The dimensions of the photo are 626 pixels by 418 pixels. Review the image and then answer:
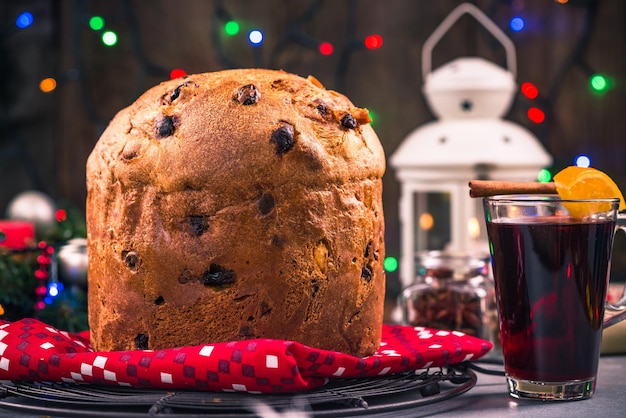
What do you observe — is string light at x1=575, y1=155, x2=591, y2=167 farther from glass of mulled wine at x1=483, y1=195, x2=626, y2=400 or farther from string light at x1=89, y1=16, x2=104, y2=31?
glass of mulled wine at x1=483, y1=195, x2=626, y2=400

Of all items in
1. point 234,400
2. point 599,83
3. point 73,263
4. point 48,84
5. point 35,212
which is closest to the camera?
point 234,400

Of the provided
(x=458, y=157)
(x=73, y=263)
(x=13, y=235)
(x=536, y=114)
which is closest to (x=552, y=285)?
(x=73, y=263)

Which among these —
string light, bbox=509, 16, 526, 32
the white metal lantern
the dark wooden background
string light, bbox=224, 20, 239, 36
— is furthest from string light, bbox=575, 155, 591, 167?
string light, bbox=224, 20, 239, 36

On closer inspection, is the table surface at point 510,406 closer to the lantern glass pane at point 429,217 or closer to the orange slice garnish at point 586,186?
the orange slice garnish at point 586,186

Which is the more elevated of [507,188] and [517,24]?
[517,24]

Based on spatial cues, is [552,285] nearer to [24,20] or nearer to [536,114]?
[536,114]

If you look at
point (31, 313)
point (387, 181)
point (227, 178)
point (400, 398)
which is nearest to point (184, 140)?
point (227, 178)

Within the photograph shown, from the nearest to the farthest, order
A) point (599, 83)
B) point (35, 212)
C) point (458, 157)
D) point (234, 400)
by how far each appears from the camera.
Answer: point (234, 400)
point (458, 157)
point (35, 212)
point (599, 83)
